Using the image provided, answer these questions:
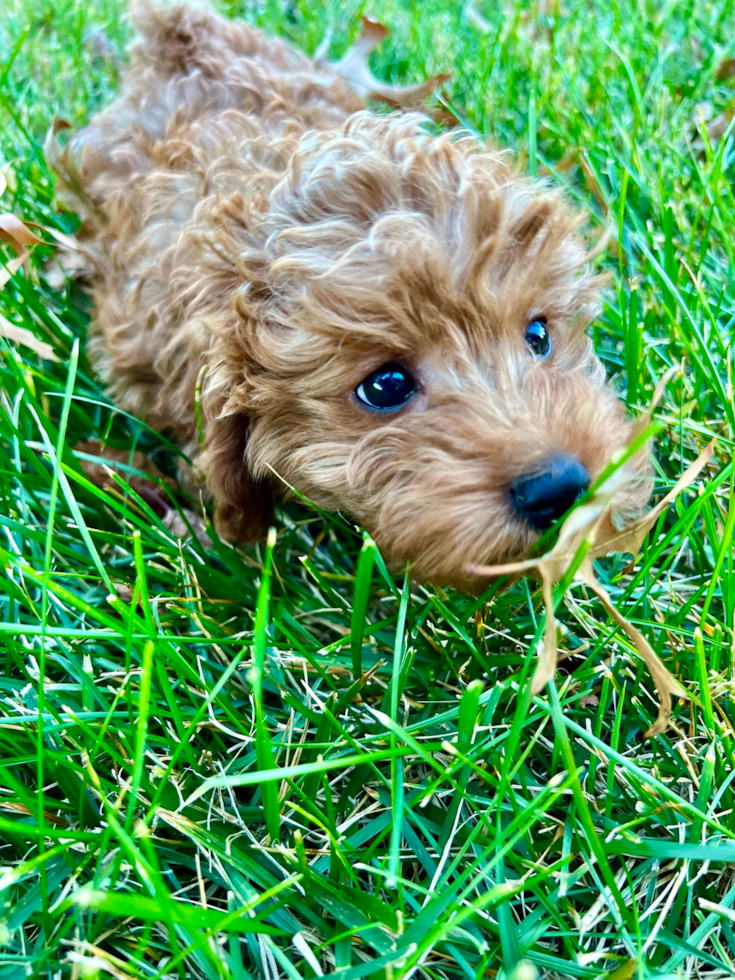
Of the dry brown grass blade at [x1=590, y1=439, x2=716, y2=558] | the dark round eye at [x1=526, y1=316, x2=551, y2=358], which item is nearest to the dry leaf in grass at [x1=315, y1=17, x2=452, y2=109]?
the dark round eye at [x1=526, y1=316, x2=551, y2=358]

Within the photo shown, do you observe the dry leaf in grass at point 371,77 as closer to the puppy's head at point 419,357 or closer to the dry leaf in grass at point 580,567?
the puppy's head at point 419,357

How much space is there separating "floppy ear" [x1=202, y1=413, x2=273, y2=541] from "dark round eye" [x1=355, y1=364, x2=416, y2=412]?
414 millimetres

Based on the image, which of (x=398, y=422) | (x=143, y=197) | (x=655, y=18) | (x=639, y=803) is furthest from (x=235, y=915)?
(x=655, y=18)

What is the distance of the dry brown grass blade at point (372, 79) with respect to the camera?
4.05 meters

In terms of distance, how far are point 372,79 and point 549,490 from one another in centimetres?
353

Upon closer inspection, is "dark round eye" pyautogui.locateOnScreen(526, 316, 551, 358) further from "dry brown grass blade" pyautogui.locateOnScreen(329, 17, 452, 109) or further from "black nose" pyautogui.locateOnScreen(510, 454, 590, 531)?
"dry brown grass blade" pyautogui.locateOnScreen(329, 17, 452, 109)

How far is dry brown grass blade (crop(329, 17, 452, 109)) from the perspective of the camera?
4055 millimetres

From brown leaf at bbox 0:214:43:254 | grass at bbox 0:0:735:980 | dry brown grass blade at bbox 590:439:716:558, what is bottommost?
grass at bbox 0:0:735:980

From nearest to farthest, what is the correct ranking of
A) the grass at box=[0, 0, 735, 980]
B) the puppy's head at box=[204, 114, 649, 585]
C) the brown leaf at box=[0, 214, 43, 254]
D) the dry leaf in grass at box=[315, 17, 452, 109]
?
1. the grass at box=[0, 0, 735, 980]
2. the puppy's head at box=[204, 114, 649, 585]
3. the brown leaf at box=[0, 214, 43, 254]
4. the dry leaf in grass at box=[315, 17, 452, 109]

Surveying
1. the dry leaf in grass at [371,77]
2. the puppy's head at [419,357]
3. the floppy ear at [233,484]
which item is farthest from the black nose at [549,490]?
the dry leaf in grass at [371,77]

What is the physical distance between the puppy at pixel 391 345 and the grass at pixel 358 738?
0.27 metres

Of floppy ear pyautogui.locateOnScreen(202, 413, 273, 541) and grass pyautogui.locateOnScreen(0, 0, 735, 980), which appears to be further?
floppy ear pyautogui.locateOnScreen(202, 413, 273, 541)

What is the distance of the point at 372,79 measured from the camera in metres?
4.40

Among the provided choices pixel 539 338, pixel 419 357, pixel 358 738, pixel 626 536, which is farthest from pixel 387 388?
pixel 358 738
